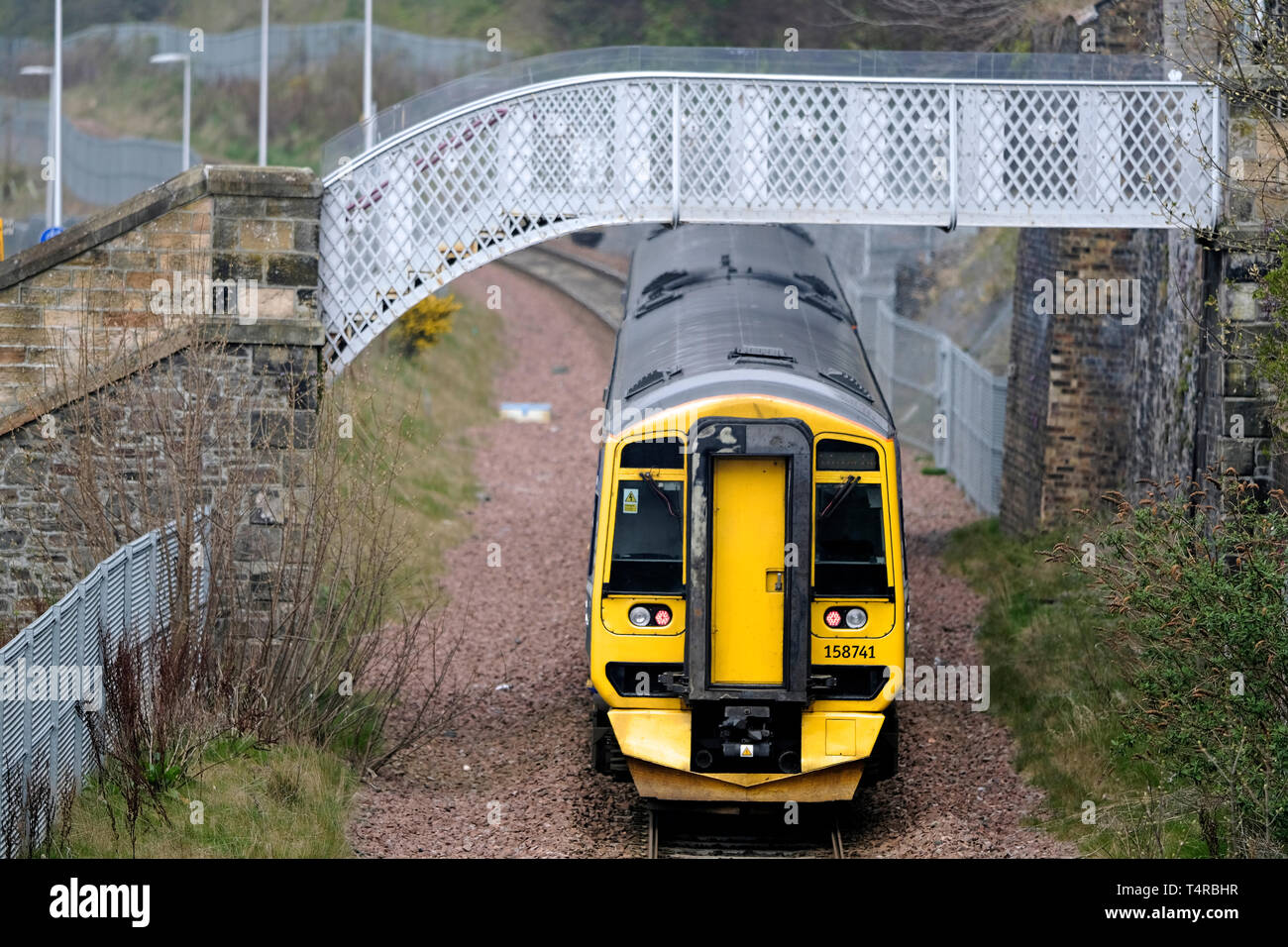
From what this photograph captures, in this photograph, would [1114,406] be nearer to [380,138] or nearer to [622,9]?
[380,138]

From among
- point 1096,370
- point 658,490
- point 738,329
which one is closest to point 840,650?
point 658,490

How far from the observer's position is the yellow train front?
9.75 metres

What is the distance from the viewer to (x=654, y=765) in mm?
10281

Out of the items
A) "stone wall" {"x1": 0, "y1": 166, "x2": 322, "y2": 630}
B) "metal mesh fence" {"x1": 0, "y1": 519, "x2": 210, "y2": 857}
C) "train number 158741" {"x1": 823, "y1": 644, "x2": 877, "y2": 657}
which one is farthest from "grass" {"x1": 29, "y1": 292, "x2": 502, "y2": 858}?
"train number 158741" {"x1": 823, "y1": 644, "x2": 877, "y2": 657}

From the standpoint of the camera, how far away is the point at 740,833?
10.8 metres

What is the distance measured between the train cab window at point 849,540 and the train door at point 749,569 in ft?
1.26

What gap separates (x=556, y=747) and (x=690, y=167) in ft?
15.1

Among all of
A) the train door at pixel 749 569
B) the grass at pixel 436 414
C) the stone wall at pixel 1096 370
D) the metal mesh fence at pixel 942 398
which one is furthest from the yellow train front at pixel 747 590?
the metal mesh fence at pixel 942 398

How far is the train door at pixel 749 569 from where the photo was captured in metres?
9.81

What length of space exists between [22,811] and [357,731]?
10.8 ft

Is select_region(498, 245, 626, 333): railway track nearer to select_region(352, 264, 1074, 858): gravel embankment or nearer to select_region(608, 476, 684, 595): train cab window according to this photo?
select_region(352, 264, 1074, 858): gravel embankment

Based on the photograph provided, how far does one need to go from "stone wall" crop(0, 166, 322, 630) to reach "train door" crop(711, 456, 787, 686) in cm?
363

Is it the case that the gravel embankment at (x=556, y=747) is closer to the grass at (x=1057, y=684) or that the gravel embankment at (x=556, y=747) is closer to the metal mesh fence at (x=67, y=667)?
the grass at (x=1057, y=684)

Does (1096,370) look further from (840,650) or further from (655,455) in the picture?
(655,455)
